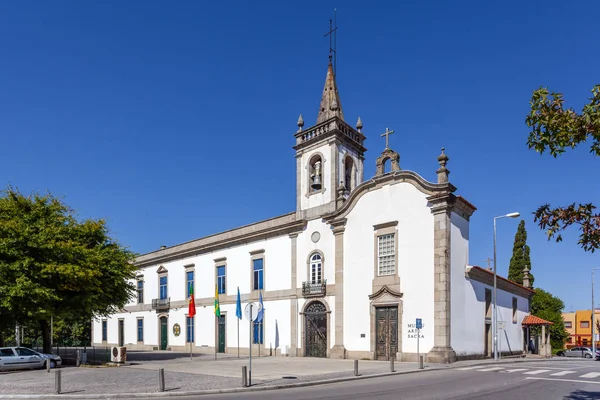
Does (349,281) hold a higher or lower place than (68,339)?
higher

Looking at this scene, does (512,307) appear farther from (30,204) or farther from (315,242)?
(30,204)

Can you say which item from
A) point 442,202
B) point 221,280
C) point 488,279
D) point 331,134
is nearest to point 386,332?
point 488,279

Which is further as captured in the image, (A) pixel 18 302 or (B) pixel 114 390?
(A) pixel 18 302

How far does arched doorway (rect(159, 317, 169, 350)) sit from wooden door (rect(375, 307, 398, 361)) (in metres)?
22.9

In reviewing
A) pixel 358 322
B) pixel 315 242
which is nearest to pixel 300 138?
pixel 315 242

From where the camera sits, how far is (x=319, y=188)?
101ft

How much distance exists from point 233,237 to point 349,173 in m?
10.3

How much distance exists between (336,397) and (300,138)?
2279 centimetres

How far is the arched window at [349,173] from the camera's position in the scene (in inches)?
1234

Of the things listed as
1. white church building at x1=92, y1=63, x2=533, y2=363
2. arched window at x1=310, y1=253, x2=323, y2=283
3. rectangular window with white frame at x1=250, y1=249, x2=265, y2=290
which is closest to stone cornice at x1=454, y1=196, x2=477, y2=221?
white church building at x1=92, y1=63, x2=533, y2=363

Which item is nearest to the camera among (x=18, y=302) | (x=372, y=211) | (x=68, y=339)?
(x=18, y=302)

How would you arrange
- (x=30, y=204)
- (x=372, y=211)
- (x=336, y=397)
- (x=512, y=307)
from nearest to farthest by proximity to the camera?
(x=336, y=397), (x=30, y=204), (x=372, y=211), (x=512, y=307)

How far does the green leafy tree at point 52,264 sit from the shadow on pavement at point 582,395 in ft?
68.2

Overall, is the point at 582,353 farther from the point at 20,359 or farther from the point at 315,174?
the point at 20,359
